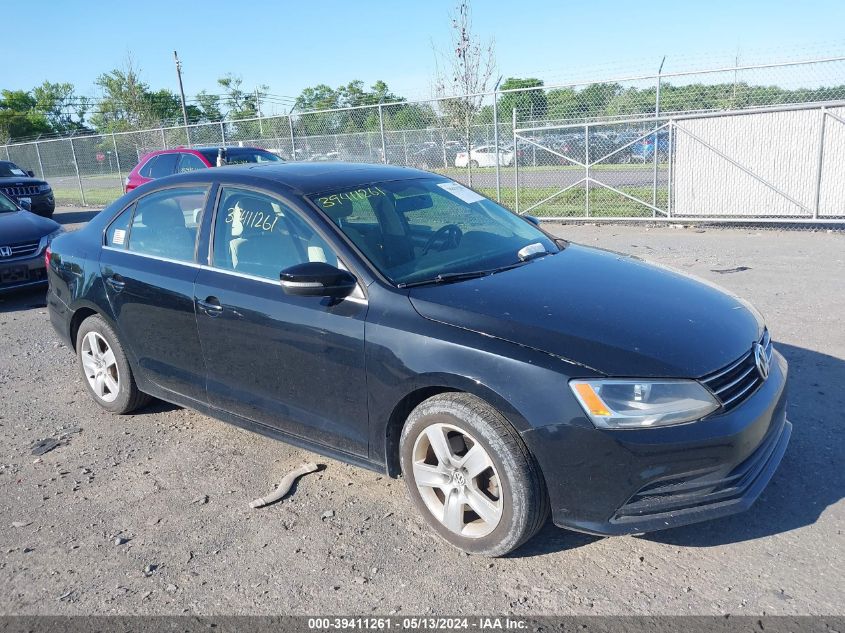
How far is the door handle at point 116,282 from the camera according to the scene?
14.6 ft

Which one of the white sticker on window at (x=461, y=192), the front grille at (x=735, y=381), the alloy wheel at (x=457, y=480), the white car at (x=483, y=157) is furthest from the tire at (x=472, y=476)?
the white car at (x=483, y=157)

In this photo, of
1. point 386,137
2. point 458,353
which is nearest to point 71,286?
point 458,353

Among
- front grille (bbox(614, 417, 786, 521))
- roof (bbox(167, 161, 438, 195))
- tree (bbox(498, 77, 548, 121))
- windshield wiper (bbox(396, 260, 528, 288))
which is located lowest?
front grille (bbox(614, 417, 786, 521))

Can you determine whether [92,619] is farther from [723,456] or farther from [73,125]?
[73,125]

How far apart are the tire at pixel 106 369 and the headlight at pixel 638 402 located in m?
3.28

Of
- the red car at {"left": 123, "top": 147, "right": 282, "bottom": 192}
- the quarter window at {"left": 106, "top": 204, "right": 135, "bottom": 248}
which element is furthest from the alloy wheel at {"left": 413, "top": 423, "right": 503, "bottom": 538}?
the red car at {"left": 123, "top": 147, "right": 282, "bottom": 192}

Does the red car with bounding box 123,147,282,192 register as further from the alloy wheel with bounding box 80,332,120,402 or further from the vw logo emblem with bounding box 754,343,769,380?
the vw logo emblem with bounding box 754,343,769,380

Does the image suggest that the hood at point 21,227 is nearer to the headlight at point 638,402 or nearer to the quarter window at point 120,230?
the quarter window at point 120,230

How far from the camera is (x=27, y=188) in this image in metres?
16.5

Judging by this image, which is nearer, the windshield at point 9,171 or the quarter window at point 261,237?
the quarter window at point 261,237

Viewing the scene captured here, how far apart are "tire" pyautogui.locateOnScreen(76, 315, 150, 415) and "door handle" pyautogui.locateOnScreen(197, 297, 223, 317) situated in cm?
109

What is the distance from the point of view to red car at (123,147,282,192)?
1226cm

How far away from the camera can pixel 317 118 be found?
56.0 ft

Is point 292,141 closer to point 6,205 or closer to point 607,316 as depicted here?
point 6,205
